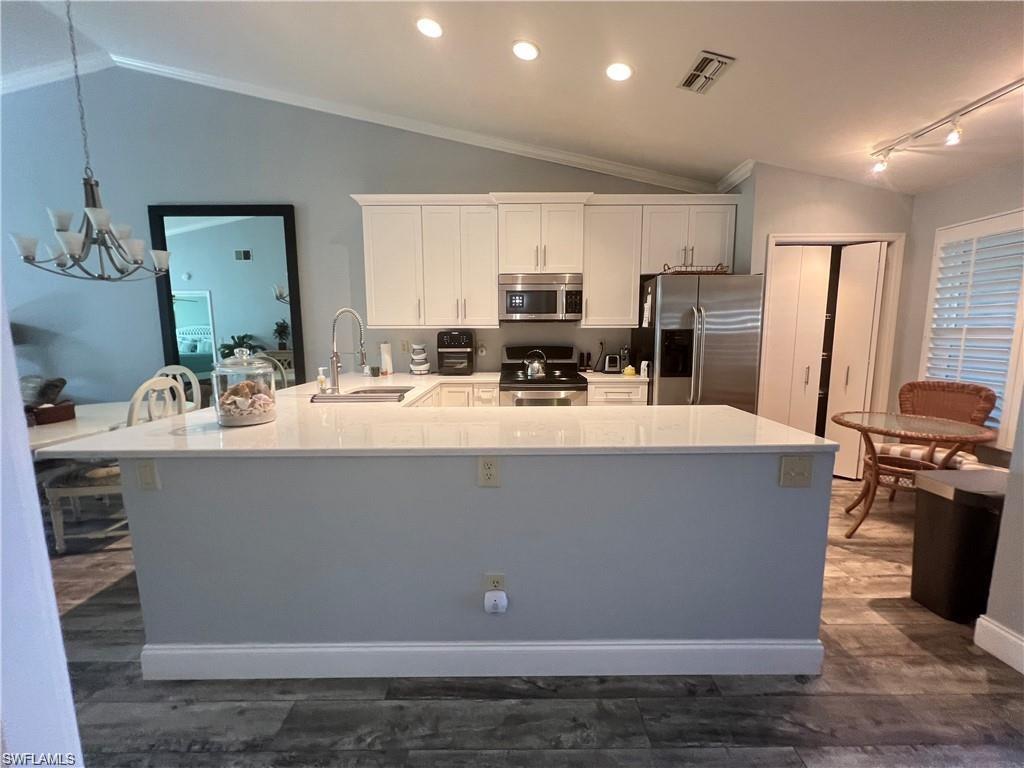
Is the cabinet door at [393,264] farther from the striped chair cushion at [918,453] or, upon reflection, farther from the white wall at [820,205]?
the striped chair cushion at [918,453]

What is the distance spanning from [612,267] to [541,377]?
1.18 meters

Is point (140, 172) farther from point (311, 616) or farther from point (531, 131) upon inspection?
point (311, 616)

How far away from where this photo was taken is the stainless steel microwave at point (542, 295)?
3805 mm

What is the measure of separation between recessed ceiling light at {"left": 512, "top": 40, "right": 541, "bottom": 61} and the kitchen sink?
2.16 meters

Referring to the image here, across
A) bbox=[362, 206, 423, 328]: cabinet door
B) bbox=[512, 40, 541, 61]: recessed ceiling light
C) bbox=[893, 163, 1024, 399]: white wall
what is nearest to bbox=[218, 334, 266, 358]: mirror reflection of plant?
bbox=[362, 206, 423, 328]: cabinet door

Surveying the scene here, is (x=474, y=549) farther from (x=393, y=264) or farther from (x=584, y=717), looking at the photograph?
(x=393, y=264)

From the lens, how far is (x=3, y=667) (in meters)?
0.51

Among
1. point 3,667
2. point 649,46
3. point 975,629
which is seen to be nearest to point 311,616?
point 3,667

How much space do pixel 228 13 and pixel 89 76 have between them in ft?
7.87

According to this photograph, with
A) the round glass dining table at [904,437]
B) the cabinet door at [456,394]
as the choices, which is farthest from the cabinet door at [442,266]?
the round glass dining table at [904,437]

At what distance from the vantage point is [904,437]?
2.38 meters

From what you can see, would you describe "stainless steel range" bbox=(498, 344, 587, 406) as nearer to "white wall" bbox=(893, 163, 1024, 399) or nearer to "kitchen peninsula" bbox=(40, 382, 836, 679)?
"kitchen peninsula" bbox=(40, 382, 836, 679)

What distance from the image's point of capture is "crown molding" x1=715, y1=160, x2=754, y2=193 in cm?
337

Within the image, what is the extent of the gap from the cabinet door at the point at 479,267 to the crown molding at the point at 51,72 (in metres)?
3.47
